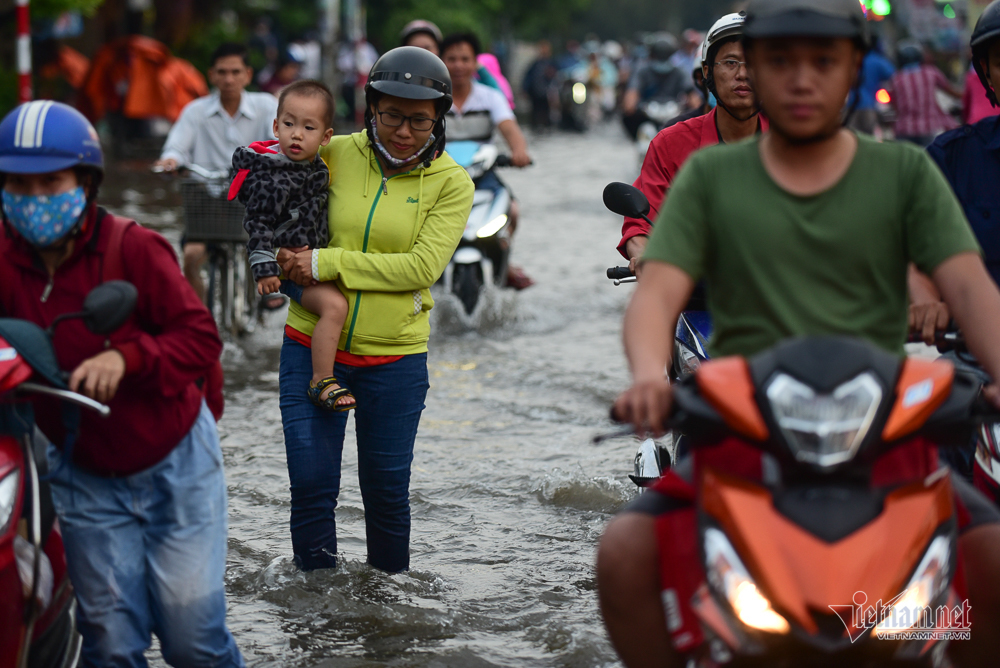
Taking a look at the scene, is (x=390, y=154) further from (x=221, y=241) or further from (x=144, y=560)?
(x=221, y=241)

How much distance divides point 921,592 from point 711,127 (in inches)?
113

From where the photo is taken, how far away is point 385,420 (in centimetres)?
487

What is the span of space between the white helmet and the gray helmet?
3.45ft

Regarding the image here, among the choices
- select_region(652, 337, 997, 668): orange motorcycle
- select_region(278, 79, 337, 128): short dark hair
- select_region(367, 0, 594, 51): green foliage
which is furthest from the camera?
select_region(367, 0, 594, 51): green foliage

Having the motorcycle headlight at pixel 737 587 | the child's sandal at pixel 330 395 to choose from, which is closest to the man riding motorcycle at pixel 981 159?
the motorcycle headlight at pixel 737 587

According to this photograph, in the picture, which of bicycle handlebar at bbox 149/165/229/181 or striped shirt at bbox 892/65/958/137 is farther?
striped shirt at bbox 892/65/958/137

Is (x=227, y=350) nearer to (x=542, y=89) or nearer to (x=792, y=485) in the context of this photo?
(x=792, y=485)

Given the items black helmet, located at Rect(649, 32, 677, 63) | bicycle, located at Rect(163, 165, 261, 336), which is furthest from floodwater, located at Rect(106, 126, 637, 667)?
black helmet, located at Rect(649, 32, 677, 63)

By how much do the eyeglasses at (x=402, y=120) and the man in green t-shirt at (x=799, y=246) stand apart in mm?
1823

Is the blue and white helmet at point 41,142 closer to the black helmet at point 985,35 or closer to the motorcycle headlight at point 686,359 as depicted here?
A: the motorcycle headlight at point 686,359

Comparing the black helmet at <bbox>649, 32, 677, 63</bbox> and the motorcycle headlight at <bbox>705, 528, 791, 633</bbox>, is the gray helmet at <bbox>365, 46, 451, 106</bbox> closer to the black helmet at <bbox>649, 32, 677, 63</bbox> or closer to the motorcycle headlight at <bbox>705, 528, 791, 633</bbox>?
the motorcycle headlight at <bbox>705, 528, 791, 633</bbox>

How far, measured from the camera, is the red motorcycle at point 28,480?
321cm

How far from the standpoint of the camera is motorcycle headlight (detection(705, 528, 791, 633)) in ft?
8.43

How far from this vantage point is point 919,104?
1675cm
